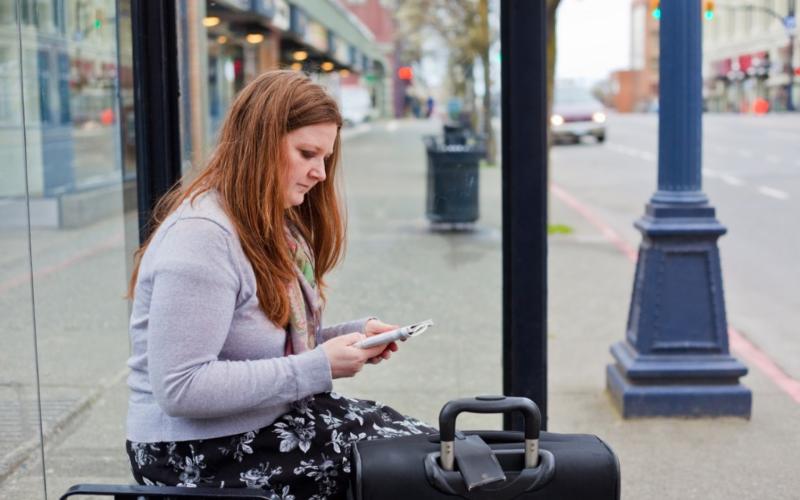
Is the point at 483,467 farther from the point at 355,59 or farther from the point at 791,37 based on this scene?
the point at 791,37

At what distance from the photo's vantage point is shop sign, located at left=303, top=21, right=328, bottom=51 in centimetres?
1764

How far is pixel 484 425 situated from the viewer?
4.87 m

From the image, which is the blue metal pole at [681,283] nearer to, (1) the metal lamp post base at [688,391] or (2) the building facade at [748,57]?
(1) the metal lamp post base at [688,391]

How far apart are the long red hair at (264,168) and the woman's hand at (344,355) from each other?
11 centimetres

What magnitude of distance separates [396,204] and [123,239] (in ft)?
22.4

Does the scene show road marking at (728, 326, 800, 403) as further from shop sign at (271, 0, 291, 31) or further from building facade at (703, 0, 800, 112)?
building facade at (703, 0, 800, 112)

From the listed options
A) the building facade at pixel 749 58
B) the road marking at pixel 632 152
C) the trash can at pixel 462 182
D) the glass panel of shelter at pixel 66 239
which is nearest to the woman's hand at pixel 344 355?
the glass panel of shelter at pixel 66 239

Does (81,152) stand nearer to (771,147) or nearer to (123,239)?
(123,239)

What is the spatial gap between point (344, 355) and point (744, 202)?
48.6 ft

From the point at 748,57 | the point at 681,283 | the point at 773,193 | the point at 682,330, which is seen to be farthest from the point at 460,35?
the point at 748,57

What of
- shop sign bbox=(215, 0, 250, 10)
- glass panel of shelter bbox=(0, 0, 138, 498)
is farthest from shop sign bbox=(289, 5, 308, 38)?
glass panel of shelter bbox=(0, 0, 138, 498)

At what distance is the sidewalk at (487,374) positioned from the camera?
4.26m

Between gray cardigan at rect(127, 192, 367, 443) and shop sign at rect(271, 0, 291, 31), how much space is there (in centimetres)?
1051

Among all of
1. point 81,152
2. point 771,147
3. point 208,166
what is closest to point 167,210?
point 208,166
